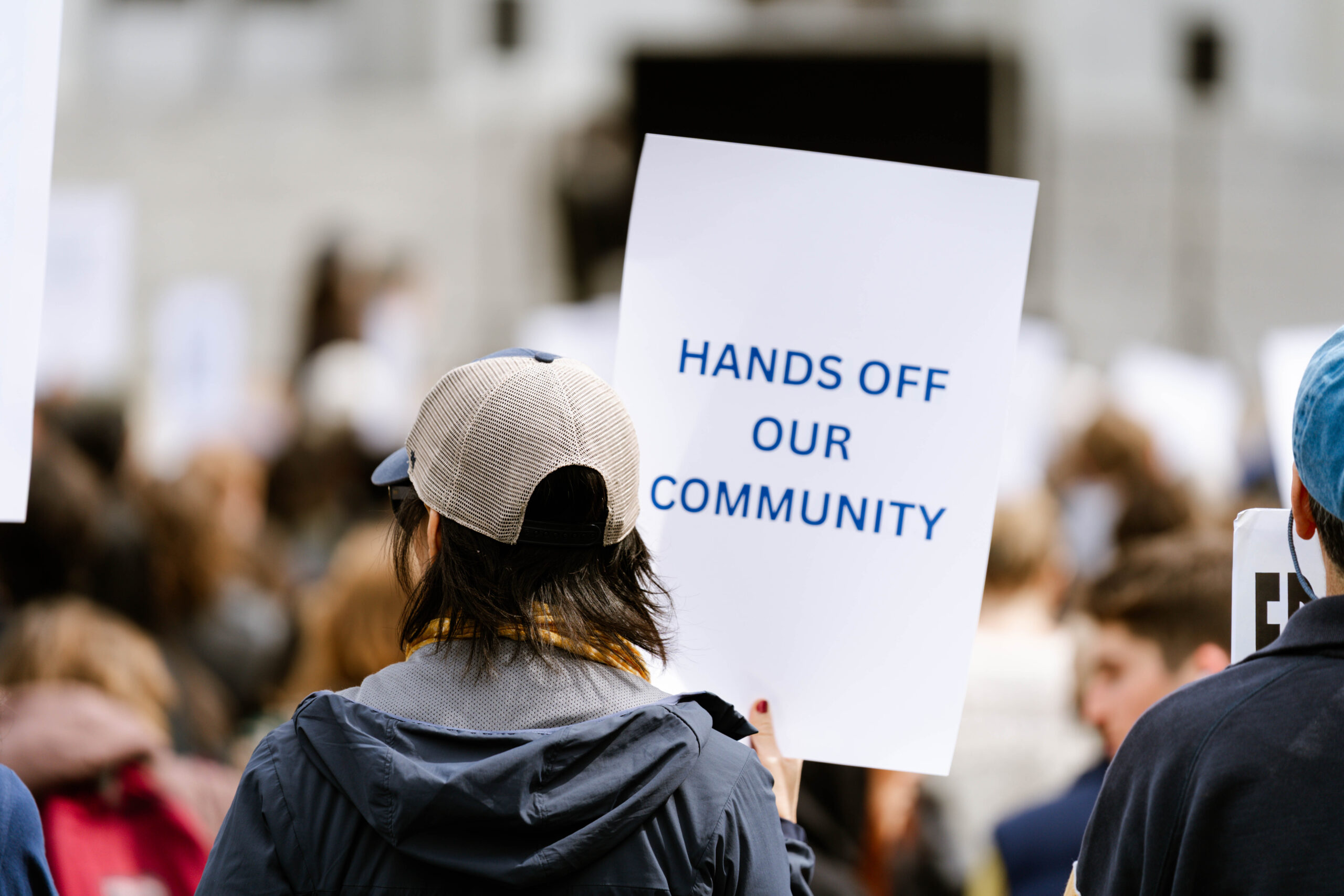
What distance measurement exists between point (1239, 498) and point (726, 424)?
4054 millimetres

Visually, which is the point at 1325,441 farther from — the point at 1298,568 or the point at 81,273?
the point at 81,273

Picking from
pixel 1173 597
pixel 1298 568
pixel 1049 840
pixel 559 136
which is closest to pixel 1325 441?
pixel 1298 568

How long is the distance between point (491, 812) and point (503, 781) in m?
0.03

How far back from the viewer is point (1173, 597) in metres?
2.91

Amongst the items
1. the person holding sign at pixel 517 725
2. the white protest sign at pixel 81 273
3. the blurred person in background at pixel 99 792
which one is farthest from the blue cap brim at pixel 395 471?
the white protest sign at pixel 81 273

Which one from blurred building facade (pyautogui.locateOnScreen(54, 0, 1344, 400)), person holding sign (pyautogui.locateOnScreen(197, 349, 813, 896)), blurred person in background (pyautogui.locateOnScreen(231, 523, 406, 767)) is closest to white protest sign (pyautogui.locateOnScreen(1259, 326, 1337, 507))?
person holding sign (pyautogui.locateOnScreen(197, 349, 813, 896))

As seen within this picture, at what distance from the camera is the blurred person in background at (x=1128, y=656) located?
288cm

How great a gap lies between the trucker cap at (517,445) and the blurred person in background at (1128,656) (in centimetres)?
166

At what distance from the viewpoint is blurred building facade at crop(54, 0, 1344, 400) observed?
36.7 ft

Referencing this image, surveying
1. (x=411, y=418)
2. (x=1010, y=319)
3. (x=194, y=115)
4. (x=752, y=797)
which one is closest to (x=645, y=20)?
(x=194, y=115)

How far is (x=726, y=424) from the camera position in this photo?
220cm

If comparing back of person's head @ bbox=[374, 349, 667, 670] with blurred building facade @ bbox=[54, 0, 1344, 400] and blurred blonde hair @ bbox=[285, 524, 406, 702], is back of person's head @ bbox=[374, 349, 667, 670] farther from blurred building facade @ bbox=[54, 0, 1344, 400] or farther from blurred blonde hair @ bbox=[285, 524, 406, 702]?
blurred building facade @ bbox=[54, 0, 1344, 400]

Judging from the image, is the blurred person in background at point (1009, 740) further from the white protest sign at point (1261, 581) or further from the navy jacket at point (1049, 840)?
the white protest sign at point (1261, 581)

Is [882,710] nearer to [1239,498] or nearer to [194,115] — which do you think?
[1239,498]
